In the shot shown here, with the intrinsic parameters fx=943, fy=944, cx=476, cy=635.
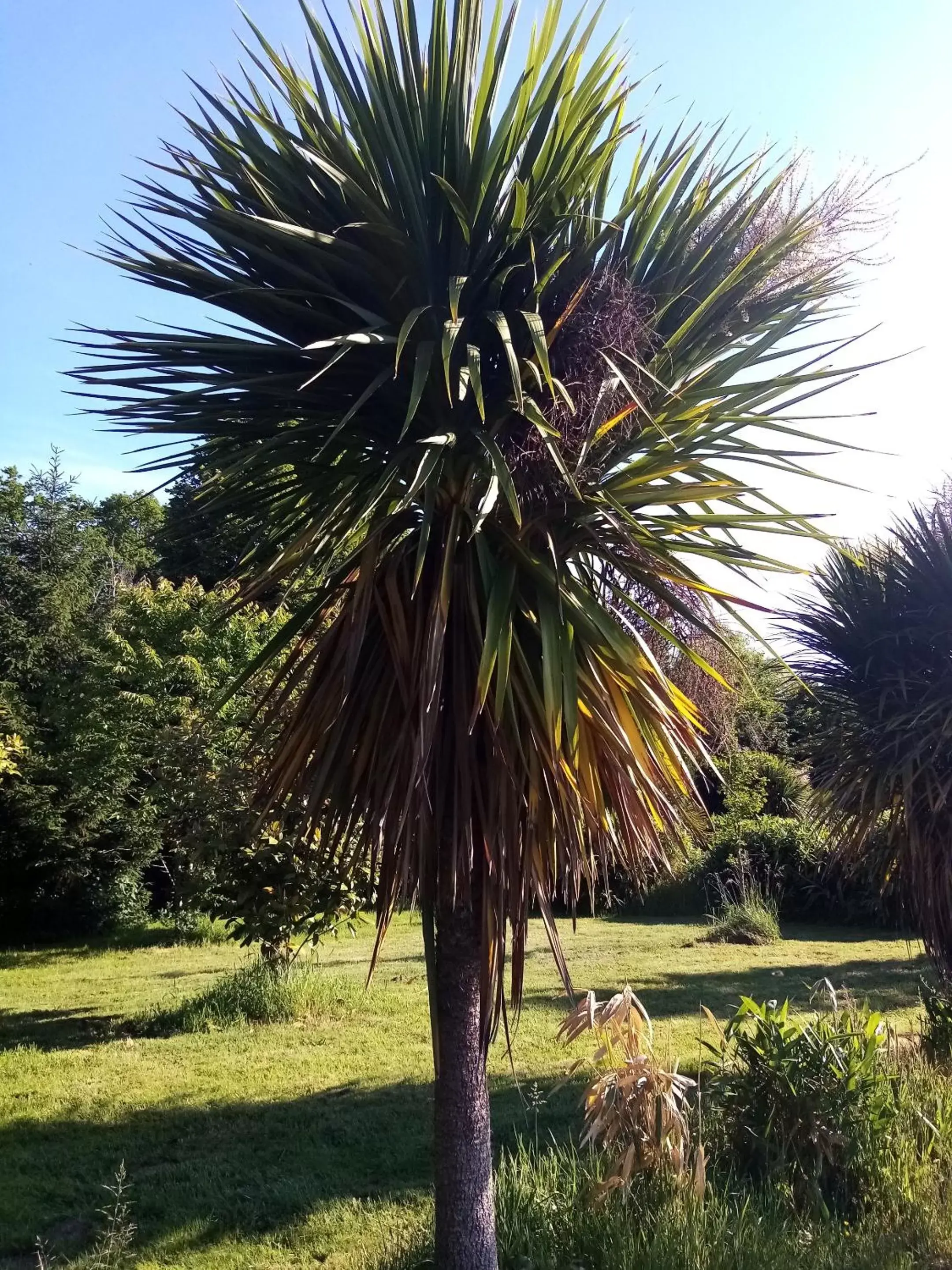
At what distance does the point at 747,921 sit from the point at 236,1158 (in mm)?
9684

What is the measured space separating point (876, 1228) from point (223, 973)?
27.8 ft

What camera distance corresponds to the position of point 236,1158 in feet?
16.4

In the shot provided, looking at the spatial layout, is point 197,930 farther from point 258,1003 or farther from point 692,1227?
point 692,1227

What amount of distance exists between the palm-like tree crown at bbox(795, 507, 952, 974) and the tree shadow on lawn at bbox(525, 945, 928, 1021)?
1697 millimetres

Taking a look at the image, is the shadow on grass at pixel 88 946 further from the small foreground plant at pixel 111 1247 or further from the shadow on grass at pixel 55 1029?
the small foreground plant at pixel 111 1247

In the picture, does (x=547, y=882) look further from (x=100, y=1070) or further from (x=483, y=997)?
→ (x=100, y=1070)

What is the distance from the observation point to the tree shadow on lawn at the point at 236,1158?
429cm

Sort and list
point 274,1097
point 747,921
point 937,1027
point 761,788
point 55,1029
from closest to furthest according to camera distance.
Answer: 1. point 937,1027
2. point 274,1097
3. point 55,1029
4. point 747,921
5. point 761,788

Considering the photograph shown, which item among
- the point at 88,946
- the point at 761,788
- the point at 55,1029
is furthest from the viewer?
the point at 761,788

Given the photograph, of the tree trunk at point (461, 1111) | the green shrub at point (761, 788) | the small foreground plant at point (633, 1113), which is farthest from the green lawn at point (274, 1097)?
the green shrub at point (761, 788)

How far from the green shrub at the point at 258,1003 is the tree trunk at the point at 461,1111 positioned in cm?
554

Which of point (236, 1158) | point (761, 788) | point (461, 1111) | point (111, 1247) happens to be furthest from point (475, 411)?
point (761, 788)

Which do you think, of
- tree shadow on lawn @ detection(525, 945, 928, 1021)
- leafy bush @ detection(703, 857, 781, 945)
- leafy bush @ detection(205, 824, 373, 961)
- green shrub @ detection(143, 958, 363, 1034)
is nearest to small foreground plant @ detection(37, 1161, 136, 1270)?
leafy bush @ detection(205, 824, 373, 961)

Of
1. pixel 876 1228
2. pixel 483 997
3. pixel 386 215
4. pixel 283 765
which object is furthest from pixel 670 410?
pixel 876 1228
